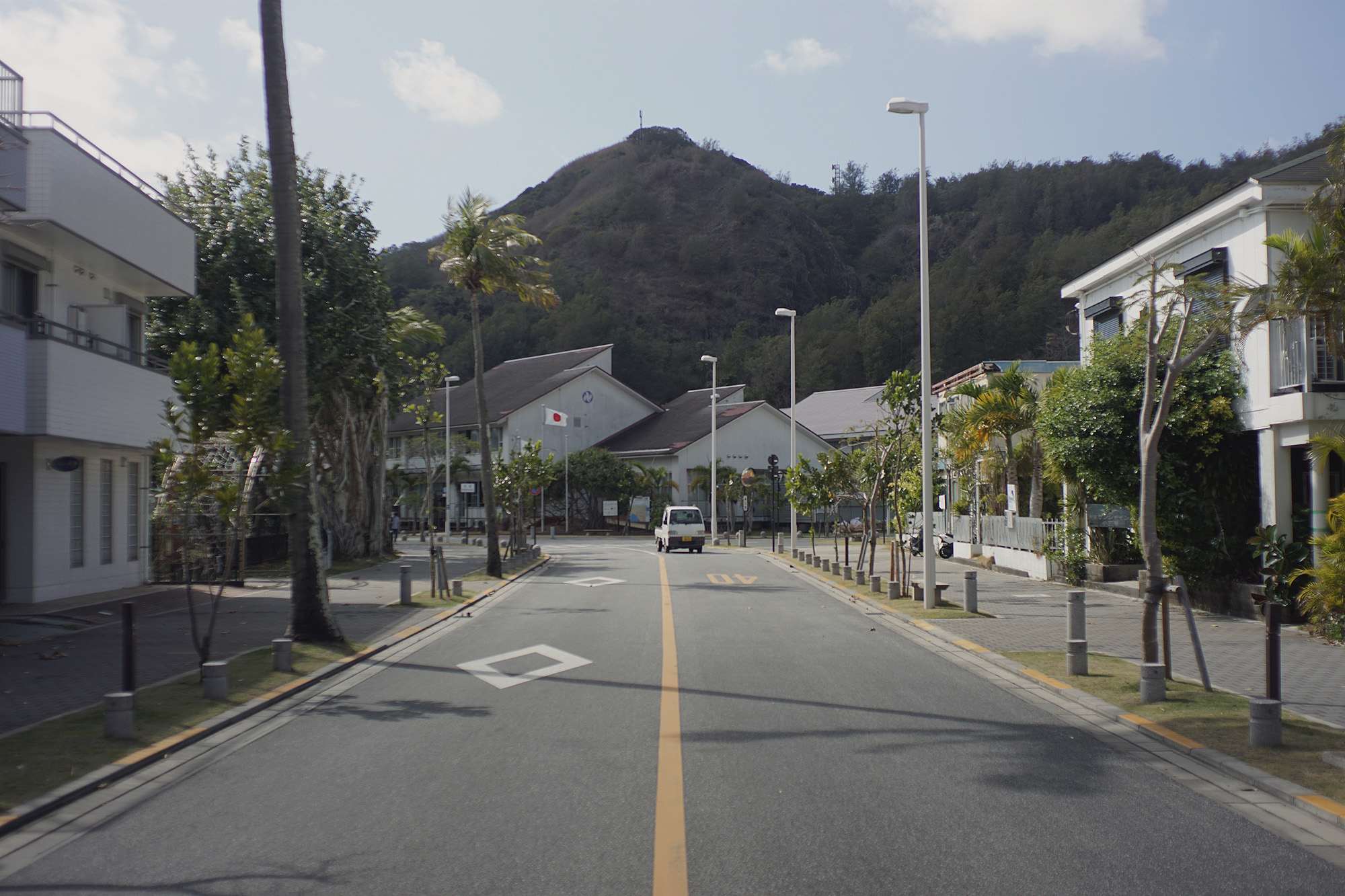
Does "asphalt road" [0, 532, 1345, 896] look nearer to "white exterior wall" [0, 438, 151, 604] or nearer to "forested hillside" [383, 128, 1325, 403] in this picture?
"white exterior wall" [0, 438, 151, 604]

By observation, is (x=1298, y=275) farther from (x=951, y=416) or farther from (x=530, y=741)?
(x=951, y=416)

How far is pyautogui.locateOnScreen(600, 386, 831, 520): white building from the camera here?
5909cm

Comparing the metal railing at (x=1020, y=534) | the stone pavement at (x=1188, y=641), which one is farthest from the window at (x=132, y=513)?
the metal railing at (x=1020, y=534)

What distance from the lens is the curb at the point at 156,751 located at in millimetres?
5906

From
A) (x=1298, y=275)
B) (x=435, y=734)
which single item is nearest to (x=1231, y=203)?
(x=1298, y=275)

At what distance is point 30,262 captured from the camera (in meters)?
16.9

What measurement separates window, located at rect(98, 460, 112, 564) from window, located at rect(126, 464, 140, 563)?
26.4 inches

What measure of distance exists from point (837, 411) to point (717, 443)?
15091mm

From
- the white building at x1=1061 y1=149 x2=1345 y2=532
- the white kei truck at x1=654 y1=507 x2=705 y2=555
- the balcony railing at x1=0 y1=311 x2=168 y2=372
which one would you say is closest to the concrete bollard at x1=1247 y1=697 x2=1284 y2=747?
the white building at x1=1061 y1=149 x2=1345 y2=532

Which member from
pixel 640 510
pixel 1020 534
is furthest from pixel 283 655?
pixel 640 510

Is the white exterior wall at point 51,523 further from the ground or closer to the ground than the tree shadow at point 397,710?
further from the ground

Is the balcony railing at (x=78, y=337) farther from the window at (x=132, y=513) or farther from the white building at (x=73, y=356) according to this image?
the window at (x=132, y=513)

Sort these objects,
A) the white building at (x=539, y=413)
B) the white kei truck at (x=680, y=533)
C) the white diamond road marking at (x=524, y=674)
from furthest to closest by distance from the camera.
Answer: the white building at (x=539, y=413) < the white kei truck at (x=680, y=533) < the white diamond road marking at (x=524, y=674)

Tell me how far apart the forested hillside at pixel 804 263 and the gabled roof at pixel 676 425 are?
22481 mm
